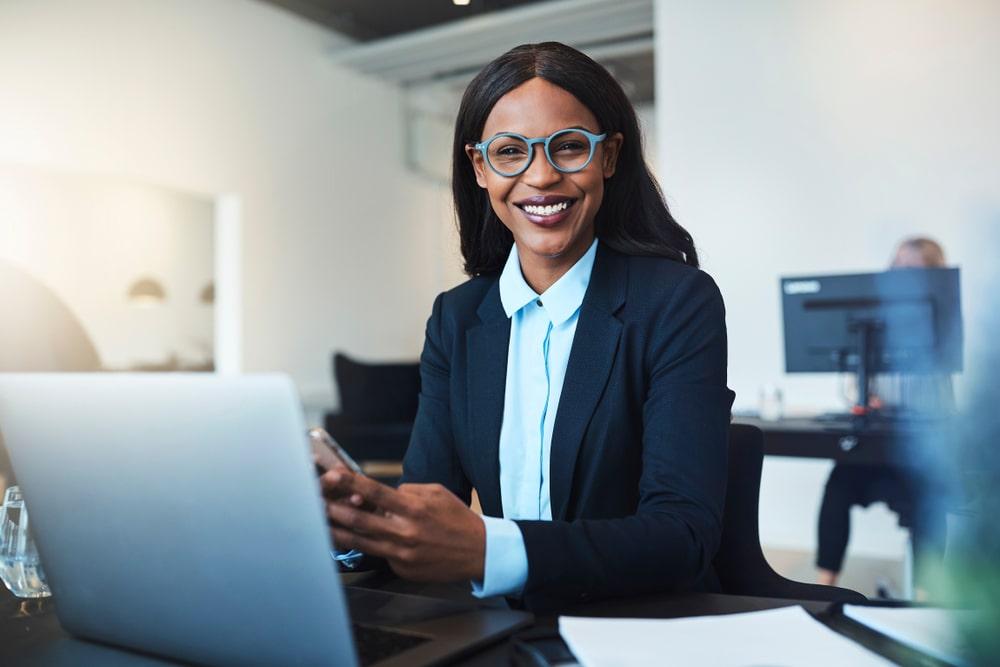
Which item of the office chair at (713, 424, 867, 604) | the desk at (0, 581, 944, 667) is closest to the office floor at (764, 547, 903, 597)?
the office chair at (713, 424, 867, 604)

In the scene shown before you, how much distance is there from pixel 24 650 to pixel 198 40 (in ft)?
18.9

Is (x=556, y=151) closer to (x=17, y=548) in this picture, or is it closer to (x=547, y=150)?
(x=547, y=150)

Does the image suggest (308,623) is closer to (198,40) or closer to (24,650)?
(24,650)

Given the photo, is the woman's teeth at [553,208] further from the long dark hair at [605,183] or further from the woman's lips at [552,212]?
the long dark hair at [605,183]

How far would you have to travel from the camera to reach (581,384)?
1.22m

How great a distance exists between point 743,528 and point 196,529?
0.86 m

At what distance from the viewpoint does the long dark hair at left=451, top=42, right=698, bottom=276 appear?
1264mm

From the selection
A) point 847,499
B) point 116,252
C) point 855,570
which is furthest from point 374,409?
point 847,499

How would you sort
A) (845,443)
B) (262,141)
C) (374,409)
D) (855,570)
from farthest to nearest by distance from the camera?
(262,141)
(374,409)
(855,570)
(845,443)

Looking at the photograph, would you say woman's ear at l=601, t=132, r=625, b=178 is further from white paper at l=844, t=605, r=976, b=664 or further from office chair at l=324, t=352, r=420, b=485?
office chair at l=324, t=352, r=420, b=485

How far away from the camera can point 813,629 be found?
2.45ft

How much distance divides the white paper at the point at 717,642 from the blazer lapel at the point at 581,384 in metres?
0.43

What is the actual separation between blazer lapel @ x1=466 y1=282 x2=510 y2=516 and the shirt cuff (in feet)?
1.48

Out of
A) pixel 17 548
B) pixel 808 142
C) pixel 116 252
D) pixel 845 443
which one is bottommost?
pixel 845 443
